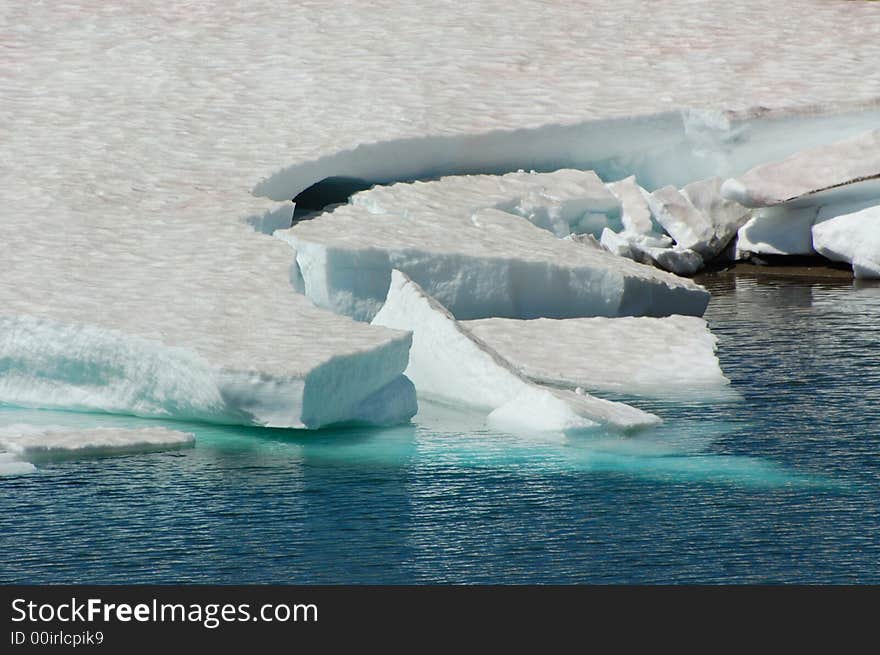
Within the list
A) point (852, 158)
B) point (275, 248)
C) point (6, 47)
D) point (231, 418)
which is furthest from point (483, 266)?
point (6, 47)

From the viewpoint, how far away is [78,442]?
7188 millimetres

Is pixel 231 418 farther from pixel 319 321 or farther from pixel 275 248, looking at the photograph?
pixel 275 248

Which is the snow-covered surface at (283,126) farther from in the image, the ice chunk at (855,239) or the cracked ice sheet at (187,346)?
the ice chunk at (855,239)

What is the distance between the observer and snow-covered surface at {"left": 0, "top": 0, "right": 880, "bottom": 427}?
7.99 m

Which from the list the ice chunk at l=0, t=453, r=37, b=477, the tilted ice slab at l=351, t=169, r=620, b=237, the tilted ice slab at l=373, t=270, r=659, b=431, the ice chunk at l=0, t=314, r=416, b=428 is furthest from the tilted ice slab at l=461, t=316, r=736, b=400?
the ice chunk at l=0, t=453, r=37, b=477

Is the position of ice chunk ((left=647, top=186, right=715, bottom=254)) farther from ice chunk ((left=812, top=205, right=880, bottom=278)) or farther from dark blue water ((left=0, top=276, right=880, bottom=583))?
dark blue water ((left=0, top=276, right=880, bottom=583))

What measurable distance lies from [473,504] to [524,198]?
575cm

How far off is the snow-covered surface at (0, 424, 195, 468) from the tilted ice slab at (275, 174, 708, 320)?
2.52 metres

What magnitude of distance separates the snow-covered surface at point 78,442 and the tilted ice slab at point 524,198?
4245 mm

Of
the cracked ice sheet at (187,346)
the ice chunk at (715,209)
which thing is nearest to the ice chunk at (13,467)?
the cracked ice sheet at (187,346)

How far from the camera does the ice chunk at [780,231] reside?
13047mm

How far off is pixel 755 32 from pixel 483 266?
5575 millimetres

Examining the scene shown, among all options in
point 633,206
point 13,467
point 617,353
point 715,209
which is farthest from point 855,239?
point 13,467
